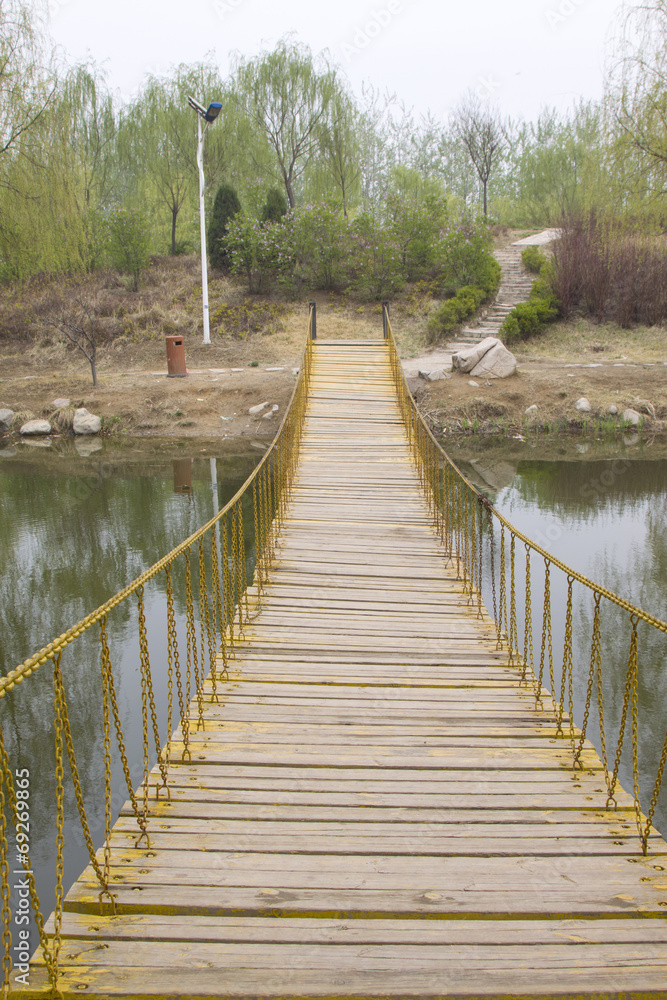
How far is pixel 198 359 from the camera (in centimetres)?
1842

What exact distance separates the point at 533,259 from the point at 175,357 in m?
11.5

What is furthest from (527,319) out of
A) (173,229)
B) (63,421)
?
(173,229)

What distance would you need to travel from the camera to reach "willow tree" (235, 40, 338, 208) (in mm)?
24172

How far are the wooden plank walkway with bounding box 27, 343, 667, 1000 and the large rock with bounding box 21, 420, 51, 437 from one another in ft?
38.7

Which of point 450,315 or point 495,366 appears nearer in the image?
point 495,366

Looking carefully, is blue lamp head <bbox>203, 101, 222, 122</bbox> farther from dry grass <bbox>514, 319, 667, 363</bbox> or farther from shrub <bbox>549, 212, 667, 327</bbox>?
shrub <bbox>549, 212, 667, 327</bbox>

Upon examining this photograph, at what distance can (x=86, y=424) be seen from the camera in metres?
15.0

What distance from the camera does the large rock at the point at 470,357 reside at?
15.5 meters

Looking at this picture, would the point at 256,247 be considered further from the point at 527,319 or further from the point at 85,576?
the point at 85,576

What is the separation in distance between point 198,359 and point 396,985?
57.3 ft

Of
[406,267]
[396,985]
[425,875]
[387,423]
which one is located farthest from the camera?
[406,267]

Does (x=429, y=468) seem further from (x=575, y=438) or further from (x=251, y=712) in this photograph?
(x=575, y=438)

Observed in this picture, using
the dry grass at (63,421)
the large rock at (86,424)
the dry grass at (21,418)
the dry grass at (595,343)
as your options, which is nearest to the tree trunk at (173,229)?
the dry grass at (21,418)

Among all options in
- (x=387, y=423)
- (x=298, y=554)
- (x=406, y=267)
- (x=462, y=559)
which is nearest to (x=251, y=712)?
(x=298, y=554)
